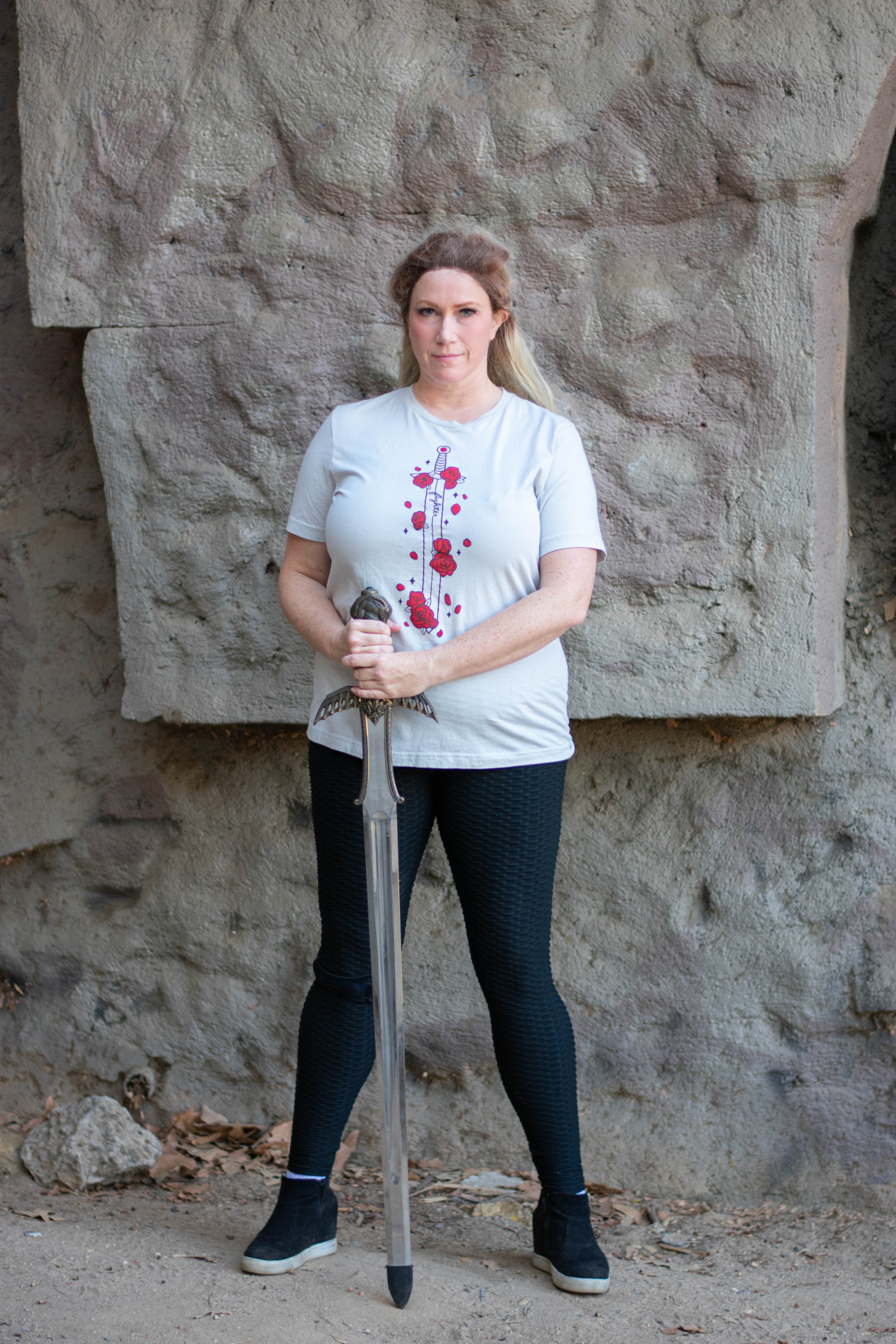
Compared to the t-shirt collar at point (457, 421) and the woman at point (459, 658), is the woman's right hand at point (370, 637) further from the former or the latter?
the t-shirt collar at point (457, 421)

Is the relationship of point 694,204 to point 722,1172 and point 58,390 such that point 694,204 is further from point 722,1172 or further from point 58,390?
point 722,1172

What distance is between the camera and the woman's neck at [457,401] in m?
2.13

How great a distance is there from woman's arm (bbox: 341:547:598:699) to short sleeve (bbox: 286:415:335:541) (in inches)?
10.6

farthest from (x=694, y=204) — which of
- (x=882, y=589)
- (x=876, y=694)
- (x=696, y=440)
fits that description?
(x=876, y=694)

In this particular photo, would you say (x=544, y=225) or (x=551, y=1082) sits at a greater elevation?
(x=544, y=225)

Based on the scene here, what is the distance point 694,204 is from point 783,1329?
2122 mm

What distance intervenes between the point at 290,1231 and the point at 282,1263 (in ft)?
0.18

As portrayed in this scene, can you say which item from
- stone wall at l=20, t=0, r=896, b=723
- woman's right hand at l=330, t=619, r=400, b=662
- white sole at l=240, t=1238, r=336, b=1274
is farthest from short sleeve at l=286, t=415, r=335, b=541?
white sole at l=240, t=1238, r=336, b=1274

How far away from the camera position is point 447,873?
2871 millimetres

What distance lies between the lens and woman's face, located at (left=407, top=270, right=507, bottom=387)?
206 centimetres

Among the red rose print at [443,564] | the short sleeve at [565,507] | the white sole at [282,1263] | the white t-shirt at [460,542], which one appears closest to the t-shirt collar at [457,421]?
the white t-shirt at [460,542]

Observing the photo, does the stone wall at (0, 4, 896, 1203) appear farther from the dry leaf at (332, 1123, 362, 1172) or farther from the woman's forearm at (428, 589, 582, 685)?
the woman's forearm at (428, 589, 582, 685)

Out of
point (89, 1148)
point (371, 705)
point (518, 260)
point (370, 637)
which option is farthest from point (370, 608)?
point (89, 1148)

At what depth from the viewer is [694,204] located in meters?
2.51
